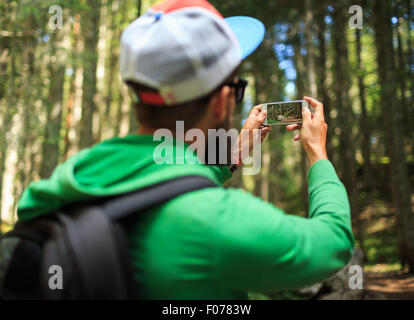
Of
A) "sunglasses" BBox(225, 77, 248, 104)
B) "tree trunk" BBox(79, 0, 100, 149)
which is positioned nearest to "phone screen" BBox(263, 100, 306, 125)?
"sunglasses" BBox(225, 77, 248, 104)

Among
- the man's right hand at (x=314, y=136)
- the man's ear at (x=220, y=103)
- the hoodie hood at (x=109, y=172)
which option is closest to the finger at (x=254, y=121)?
the man's right hand at (x=314, y=136)

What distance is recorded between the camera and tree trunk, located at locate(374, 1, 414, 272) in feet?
29.9

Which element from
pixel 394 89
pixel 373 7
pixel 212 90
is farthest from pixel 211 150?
pixel 373 7

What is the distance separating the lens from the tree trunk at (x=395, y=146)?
9102 mm

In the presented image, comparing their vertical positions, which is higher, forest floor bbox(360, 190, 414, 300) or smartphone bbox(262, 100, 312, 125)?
smartphone bbox(262, 100, 312, 125)

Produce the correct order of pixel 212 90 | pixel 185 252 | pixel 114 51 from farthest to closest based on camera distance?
pixel 114 51, pixel 212 90, pixel 185 252

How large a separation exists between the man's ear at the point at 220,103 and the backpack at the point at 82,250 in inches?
11.0

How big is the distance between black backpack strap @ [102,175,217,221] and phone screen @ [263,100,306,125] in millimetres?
1084

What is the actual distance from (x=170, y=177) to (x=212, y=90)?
329 mm

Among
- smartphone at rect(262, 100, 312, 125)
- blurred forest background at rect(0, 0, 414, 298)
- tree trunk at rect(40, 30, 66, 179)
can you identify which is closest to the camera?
smartphone at rect(262, 100, 312, 125)

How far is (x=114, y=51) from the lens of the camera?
1947 centimetres

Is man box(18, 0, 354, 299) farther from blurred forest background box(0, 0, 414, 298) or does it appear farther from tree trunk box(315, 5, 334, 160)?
tree trunk box(315, 5, 334, 160)

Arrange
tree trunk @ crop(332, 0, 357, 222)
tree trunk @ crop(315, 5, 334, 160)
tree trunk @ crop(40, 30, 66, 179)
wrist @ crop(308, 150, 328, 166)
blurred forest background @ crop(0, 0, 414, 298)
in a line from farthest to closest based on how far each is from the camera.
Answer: tree trunk @ crop(332, 0, 357, 222)
tree trunk @ crop(40, 30, 66, 179)
blurred forest background @ crop(0, 0, 414, 298)
tree trunk @ crop(315, 5, 334, 160)
wrist @ crop(308, 150, 328, 166)
